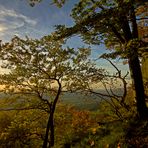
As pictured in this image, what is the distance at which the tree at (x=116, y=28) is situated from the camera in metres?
10.8

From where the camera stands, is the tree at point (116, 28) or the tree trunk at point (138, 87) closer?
the tree at point (116, 28)

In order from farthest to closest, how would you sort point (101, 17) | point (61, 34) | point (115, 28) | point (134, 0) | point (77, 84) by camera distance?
point (77, 84), point (115, 28), point (61, 34), point (101, 17), point (134, 0)

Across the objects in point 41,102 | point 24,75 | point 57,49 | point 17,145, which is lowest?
point 17,145

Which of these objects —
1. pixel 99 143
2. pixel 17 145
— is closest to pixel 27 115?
pixel 17 145

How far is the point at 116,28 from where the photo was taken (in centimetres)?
1515

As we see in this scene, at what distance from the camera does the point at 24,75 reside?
2502 centimetres

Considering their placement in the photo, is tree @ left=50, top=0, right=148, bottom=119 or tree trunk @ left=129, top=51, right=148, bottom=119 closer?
tree @ left=50, top=0, right=148, bottom=119

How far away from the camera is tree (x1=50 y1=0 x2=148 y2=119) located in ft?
35.5

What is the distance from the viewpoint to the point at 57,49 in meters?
25.4

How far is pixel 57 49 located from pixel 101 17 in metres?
14.5

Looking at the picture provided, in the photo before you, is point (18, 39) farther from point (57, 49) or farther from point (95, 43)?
point (95, 43)

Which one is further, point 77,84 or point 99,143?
point 77,84

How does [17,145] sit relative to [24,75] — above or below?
below

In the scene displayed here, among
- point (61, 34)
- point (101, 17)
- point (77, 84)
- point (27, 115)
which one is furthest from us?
point (27, 115)
